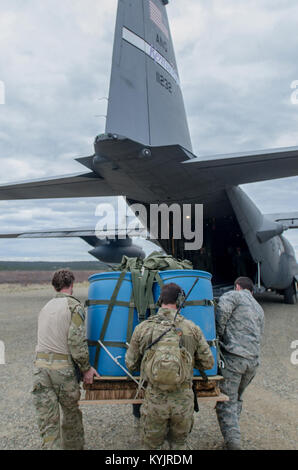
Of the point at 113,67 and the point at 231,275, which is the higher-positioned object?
the point at 113,67

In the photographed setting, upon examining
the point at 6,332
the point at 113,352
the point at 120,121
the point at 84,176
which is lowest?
the point at 6,332

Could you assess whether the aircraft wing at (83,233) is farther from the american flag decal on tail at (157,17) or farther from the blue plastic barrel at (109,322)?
the blue plastic barrel at (109,322)

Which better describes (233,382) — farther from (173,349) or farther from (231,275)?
(231,275)

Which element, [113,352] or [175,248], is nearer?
[113,352]

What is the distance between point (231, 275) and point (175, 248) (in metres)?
2.89

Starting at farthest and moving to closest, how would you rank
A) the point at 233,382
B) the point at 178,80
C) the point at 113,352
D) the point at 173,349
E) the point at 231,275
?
the point at 231,275 → the point at 178,80 → the point at 233,382 → the point at 113,352 → the point at 173,349

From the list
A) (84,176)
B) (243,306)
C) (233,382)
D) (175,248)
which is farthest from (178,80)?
(233,382)

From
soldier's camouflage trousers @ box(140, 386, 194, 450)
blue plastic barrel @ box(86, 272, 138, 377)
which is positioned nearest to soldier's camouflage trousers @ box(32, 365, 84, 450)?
blue plastic barrel @ box(86, 272, 138, 377)

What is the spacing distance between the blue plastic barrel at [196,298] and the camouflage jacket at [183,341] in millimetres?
256

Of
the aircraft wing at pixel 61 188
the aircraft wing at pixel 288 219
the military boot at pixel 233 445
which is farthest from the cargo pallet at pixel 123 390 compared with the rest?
the aircraft wing at pixel 288 219

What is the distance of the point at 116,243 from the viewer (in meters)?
17.4

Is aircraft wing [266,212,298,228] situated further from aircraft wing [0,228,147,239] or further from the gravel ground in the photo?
the gravel ground

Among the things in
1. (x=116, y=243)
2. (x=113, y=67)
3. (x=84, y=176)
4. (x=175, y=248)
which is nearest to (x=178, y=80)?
(x=113, y=67)

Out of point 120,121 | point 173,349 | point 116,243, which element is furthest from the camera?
point 116,243
